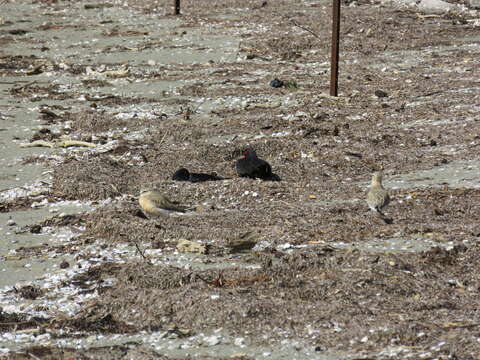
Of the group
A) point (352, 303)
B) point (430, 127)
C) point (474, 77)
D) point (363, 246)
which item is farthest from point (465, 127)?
point (352, 303)

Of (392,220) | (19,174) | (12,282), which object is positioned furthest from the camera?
(19,174)

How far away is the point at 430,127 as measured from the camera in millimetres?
10156

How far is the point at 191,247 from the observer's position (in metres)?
6.70

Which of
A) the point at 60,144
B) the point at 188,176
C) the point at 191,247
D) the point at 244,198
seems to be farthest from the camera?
the point at 60,144

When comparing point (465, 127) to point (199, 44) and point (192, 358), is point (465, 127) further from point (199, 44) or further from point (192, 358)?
point (199, 44)

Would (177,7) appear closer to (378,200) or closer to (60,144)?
(60,144)

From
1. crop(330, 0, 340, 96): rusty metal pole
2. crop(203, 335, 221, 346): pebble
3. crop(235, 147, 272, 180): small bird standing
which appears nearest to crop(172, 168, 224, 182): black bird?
crop(235, 147, 272, 180): small bird standing

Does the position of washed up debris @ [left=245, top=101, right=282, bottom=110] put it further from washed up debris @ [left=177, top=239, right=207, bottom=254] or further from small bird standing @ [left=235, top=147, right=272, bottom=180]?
washed up debris @ [left=177, top=239, right=207, bottom=254]

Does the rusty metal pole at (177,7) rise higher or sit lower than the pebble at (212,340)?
higher

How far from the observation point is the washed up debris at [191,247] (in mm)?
6648

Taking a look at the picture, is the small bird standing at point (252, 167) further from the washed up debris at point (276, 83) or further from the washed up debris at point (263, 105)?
the washed up debris at point (276, 83)

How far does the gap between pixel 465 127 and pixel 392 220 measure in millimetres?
3235

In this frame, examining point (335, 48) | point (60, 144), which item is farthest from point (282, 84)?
point (60, 144)

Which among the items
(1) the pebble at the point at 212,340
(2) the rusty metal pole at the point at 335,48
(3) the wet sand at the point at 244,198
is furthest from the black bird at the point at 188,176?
(2) the rusty metal pole at the point at 335,48
